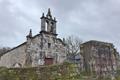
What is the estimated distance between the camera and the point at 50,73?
27.8 feet

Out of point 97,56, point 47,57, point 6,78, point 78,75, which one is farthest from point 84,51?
point 47,57

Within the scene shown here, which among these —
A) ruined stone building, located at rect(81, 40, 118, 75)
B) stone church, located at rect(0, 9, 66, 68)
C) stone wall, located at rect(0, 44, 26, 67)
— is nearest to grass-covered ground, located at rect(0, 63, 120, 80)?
ruined stone building, located at rect(81, 40, 118, 75)

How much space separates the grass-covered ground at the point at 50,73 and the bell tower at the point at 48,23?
19.6 metres

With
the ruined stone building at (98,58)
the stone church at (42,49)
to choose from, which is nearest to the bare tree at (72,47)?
the stone church at (42,49)

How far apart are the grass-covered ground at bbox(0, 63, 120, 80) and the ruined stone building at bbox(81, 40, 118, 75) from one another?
36 centimetres

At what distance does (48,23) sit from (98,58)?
2056cm

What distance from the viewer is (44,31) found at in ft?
93.9

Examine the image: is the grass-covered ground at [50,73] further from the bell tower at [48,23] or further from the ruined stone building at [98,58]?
the bell tower at [48,23]

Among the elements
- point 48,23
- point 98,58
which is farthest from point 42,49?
point 98,58

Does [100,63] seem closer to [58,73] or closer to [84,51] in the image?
[84,51]

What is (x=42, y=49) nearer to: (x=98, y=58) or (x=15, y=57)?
(x=15, y=57)

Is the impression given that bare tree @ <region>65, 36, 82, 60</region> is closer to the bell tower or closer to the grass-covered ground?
the bell tower

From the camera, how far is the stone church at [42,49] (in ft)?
90.3

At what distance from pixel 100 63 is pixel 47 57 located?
19721 mm
